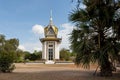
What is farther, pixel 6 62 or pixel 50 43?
pixel 50 43

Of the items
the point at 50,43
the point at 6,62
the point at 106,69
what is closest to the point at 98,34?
the point at 106,69

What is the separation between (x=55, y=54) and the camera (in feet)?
151

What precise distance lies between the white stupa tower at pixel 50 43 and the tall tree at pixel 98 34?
30.3 m

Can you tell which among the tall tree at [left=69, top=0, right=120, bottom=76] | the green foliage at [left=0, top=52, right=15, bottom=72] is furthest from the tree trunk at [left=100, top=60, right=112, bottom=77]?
the green foliage at [left=0, top=52, right=15, bottom=72]

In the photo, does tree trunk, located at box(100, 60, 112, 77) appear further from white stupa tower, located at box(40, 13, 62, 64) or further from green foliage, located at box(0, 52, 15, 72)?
white stupa tower, located at box(40, 13, 62, 64)

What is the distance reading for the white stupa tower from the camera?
151 ft

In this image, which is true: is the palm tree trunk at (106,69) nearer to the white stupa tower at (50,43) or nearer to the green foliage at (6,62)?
the green foliage at (6,62)

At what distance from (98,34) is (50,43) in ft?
103

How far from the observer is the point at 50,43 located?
4631 cm

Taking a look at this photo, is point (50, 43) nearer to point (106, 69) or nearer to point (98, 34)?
point (98, 34)

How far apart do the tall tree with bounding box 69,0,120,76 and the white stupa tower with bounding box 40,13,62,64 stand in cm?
3033

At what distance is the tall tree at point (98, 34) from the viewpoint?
562 inches

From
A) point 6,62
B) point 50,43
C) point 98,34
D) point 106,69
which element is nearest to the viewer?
point 106,69

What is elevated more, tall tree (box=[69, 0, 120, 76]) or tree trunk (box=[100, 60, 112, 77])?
tall tree (box=[69, 0, 120, 76])
